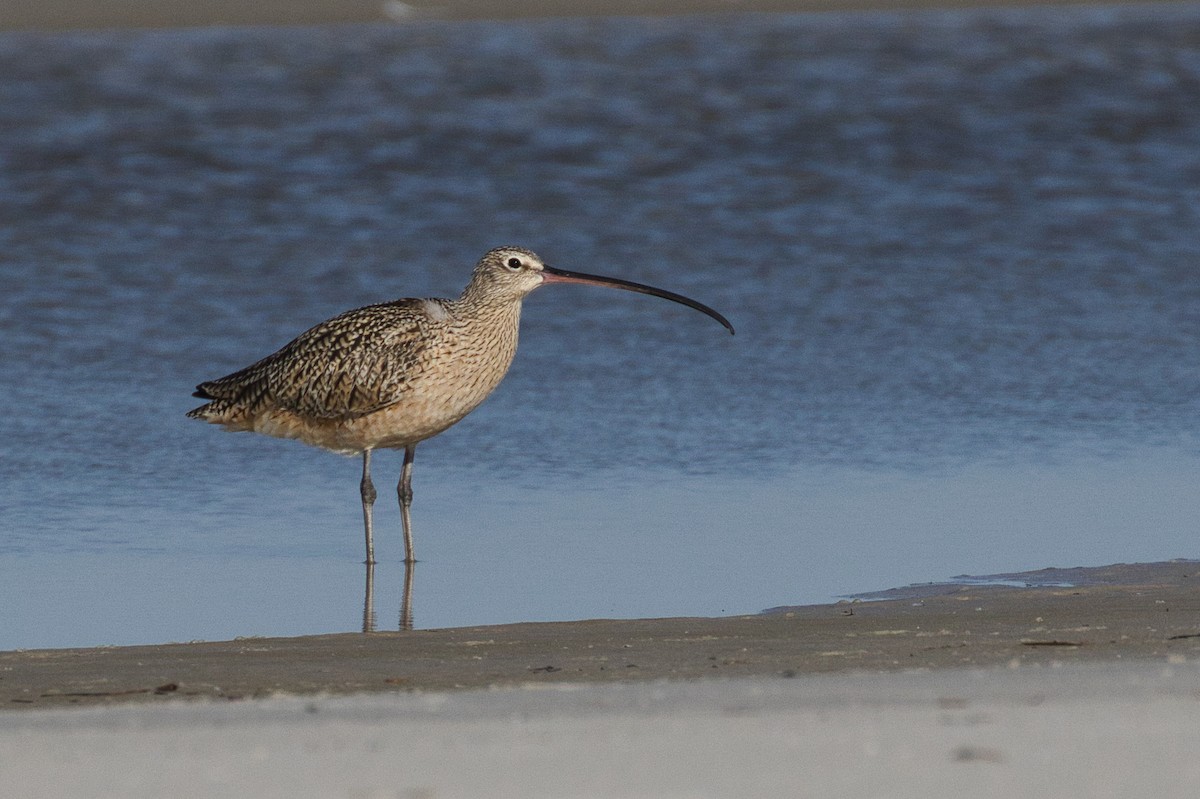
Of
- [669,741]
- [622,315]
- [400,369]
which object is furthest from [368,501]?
[622,315]

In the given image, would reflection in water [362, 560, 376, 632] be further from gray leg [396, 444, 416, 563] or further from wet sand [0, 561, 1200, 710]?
wet sand [0, 561, 1200, 710]

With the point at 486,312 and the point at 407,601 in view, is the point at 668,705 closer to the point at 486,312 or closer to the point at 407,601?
the point at 407,601

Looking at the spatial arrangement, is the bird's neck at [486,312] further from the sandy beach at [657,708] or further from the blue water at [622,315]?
the sandy beach at [657,708]

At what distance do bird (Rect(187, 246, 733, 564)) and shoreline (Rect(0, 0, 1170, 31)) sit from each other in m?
18.3

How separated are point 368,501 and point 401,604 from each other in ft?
3.28

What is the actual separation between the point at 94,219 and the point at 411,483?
6.49 meters

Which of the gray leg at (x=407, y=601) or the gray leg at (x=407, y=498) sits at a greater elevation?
the gray leg at (x=407, y=498)

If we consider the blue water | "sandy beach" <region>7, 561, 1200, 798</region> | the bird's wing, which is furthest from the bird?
"sandy beach" <region>7, 561, 1200, 798</region>

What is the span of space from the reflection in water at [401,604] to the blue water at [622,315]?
34 mm

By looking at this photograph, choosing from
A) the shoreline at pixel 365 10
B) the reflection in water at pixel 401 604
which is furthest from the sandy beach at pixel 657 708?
the shoreline at pixel 365 10

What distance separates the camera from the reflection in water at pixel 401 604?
659 cm

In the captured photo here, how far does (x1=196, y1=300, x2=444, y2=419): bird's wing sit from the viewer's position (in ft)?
26.3

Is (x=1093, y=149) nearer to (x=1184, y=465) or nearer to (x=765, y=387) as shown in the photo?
(x=765, y=387)

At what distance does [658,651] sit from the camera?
559 cm
